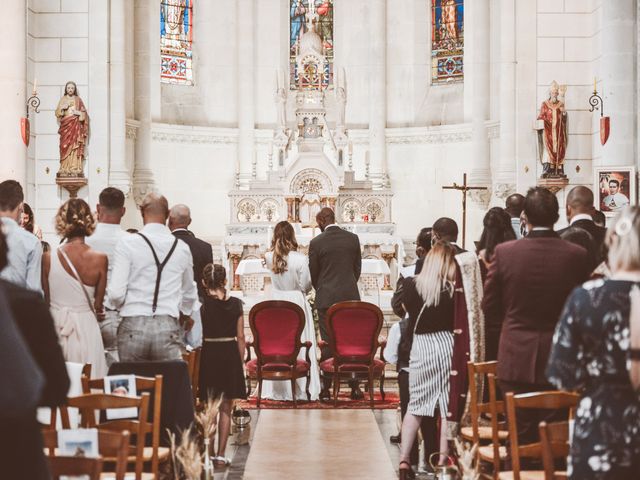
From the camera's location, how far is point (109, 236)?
7.21 m

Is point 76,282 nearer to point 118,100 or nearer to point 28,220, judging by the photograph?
point 28,220

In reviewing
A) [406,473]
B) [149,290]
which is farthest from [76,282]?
[406,473]

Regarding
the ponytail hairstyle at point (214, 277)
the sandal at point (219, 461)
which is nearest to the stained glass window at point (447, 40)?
the ponytail hairstyle at point (214, 277)

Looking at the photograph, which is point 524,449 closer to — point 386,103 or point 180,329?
point 180,329

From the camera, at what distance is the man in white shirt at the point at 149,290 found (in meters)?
6.71

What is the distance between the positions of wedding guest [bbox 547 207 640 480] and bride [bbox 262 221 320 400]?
22.1 feet

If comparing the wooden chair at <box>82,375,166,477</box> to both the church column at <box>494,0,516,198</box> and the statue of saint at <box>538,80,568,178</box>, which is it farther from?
the church column at <box>494,0,516,198</box>

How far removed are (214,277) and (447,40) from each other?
54.8ft

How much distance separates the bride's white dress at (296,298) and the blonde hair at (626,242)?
7.15 metres

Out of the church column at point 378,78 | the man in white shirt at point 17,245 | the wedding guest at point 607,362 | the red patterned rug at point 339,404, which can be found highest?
the church column at point 378,78

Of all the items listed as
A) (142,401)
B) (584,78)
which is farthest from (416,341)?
(584,78)

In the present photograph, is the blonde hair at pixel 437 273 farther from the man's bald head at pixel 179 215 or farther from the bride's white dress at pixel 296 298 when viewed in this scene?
the bride's white dress at pixel 296 298

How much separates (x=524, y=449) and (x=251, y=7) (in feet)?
66.7

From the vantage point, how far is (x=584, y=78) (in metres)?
16.1
